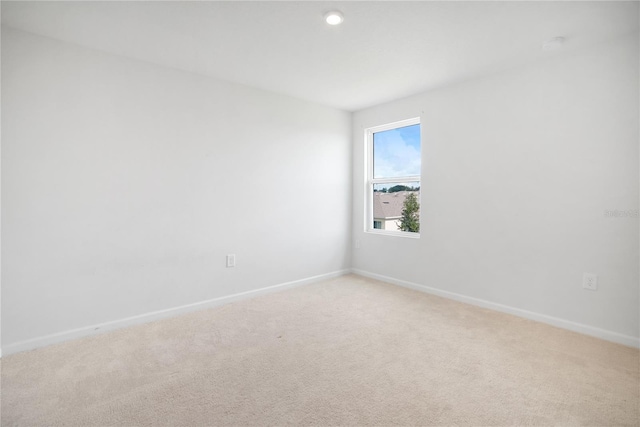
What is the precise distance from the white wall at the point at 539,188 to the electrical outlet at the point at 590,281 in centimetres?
4

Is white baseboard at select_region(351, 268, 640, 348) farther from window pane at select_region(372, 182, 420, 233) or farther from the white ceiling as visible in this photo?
the white ceiling

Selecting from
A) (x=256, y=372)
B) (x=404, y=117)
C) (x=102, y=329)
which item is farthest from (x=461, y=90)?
(x=102, y=329)

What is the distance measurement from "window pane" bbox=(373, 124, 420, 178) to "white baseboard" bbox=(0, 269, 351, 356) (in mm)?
1867

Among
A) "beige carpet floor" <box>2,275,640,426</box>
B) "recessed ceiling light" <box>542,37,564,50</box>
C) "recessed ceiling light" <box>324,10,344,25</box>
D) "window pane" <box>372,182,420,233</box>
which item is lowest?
"beige carpet floor" <box>2,275,640,426</box>

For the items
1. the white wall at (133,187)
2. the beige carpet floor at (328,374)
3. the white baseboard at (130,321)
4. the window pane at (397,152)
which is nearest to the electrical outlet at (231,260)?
the white wall at (133,187)

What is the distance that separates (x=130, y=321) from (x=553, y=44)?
13.5 feet

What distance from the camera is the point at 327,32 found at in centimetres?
233

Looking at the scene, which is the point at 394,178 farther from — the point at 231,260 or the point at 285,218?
the point at 231,260

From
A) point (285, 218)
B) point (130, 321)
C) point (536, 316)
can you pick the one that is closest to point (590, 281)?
point (536, 316)

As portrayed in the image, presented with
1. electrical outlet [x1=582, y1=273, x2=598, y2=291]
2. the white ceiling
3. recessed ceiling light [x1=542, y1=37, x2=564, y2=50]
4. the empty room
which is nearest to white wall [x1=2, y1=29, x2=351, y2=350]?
the empty room

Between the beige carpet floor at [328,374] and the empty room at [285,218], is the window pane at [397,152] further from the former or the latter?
the beige carpet floor at [328,374]

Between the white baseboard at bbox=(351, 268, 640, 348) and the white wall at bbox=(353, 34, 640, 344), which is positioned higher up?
the white wall at bbox=(353, 34, 640, 344)

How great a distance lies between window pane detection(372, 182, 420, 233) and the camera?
394 cm

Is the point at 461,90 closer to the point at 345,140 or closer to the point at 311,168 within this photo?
the point at 345,140
